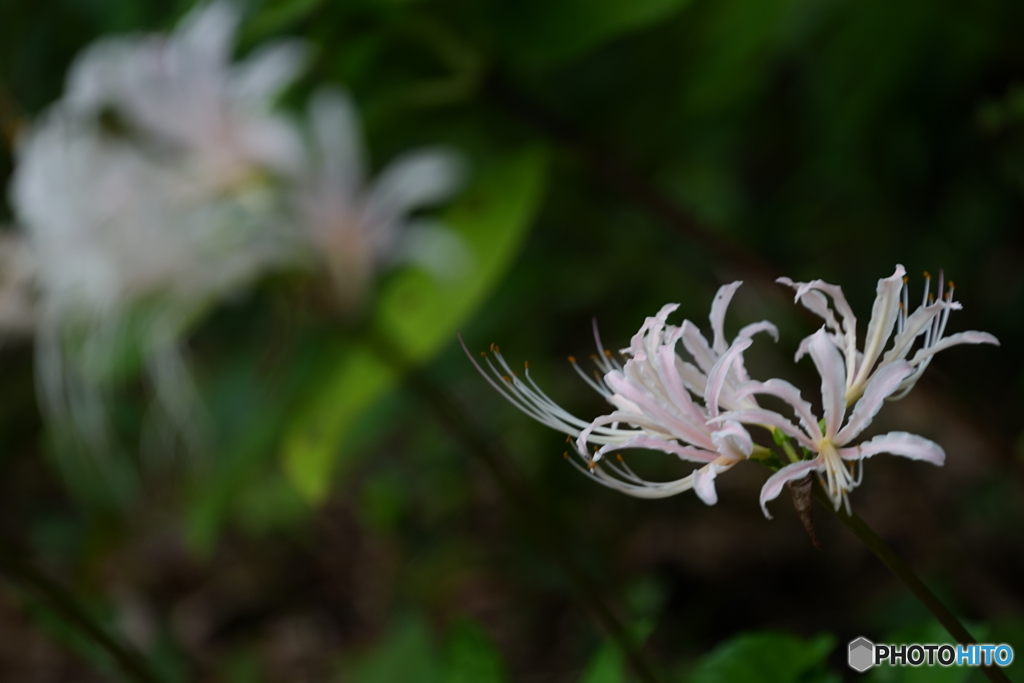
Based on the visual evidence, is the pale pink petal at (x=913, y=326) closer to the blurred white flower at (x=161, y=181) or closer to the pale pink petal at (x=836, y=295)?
the pale pink petal at (x=836, y=295)

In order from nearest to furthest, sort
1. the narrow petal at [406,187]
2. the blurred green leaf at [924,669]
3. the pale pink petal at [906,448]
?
the pale pink petal at [906,448] < the blurred green leaf at [924,669] < the narrow petal at [406,187]

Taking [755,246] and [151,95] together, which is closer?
[151,95]

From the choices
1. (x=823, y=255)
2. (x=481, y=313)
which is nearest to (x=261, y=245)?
(x=481, y=313)

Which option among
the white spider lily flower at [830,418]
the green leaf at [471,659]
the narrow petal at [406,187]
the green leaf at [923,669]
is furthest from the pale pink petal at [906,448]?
the narrow petal at [406,187]

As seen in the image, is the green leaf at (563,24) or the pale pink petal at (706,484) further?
the green leaf at (563,24)

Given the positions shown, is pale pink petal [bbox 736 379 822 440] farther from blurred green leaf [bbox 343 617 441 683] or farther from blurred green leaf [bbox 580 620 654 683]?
blurred green leaf [bbox 343 617 441 683]

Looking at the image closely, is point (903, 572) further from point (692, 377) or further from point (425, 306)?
point (425, 306)

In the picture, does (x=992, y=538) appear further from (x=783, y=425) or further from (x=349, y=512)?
(x=349, y=512)
